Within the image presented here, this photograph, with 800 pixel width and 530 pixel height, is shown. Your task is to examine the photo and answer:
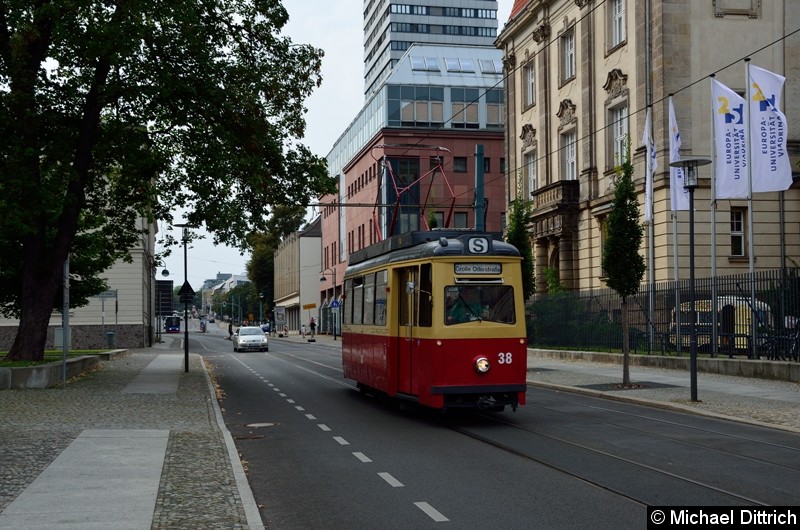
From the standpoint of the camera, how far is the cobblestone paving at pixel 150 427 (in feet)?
30.2

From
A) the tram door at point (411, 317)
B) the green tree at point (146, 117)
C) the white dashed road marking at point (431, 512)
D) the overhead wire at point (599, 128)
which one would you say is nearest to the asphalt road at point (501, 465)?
the white dashed road marking at point (431, 512)

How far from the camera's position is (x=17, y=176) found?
2406 centimetres

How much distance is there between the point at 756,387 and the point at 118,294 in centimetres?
4250

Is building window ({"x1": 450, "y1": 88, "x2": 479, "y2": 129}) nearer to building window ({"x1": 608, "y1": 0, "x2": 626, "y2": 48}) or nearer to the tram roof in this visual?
building window ({"x1": 608, "y1": 0, "x2": 626, "y2": 48})

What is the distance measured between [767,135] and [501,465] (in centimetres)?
2158

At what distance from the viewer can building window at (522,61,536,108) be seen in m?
52.8

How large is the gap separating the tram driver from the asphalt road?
5.79 ft

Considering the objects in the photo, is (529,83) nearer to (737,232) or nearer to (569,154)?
(569,154)

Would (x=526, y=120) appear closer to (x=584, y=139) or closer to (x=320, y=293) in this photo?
(x=584, y=139)

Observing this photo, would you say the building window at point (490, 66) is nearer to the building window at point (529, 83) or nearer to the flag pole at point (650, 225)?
the building window at point (529, 83)

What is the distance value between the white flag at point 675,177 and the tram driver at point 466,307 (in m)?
19.5

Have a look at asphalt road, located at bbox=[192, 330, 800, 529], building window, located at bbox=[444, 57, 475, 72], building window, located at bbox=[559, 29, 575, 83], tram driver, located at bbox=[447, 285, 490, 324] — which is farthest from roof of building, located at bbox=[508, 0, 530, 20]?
tram driver, located at bbox=[447, 285, 490, 324]

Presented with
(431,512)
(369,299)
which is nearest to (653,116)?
(369,299)

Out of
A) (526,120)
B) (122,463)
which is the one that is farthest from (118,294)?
(122,463)
